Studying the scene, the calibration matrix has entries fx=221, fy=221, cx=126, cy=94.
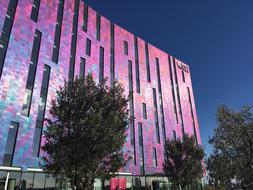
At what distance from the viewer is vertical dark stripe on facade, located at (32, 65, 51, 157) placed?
24.5 meters

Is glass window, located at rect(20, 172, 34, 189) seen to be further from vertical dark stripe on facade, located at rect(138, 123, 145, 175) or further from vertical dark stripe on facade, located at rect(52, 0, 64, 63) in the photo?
vertical dark stripe on facade, located at rect(138, 123, 145, 175)

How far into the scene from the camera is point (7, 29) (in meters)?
25.7

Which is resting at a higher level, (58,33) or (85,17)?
(85,17)

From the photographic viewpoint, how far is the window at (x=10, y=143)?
21781 mm

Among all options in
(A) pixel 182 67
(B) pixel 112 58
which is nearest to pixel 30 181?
(B) pixel 112 58

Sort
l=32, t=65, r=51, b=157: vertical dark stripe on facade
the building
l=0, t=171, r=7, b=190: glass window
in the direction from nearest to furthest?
l=0, t=171, r=7, b=190: glass window, the building, l=32, t=65, r=51, b=157: vertical dark stripe on facade

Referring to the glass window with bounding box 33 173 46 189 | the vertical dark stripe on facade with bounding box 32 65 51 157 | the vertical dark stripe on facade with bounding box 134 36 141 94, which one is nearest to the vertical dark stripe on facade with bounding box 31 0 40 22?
the vertical dark stripe on facade with bounding box 32 65 51 157

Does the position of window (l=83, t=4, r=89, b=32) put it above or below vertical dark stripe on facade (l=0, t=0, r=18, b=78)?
above

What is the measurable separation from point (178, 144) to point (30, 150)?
18884 millimetres

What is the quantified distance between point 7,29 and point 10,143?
13.1 m

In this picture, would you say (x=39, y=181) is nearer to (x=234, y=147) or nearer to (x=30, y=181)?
(x=30, y=181)

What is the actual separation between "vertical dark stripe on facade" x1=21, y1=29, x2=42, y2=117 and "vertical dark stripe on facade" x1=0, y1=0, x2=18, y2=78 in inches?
127

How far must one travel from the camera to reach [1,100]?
22.8 metres

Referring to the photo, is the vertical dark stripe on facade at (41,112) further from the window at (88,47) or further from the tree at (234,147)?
the tree at (234,147)
